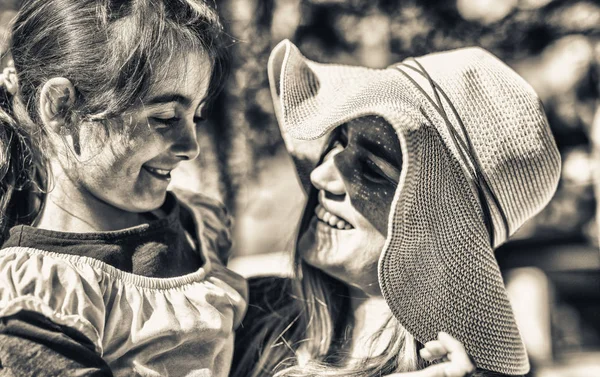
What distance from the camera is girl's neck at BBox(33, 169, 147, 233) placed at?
4.19 feet

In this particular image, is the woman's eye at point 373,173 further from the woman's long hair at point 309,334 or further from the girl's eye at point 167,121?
the girl's eye at point 167,121

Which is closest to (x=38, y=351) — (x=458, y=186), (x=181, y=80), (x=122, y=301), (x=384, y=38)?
(x=122, y=301)

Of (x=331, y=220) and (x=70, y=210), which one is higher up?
(x=70, y=210)

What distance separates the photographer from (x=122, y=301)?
1208 millimetres

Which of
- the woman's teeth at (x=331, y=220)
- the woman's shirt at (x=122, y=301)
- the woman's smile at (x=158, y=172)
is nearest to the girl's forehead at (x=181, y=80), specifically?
the woman's smile at (x=158, y=172)

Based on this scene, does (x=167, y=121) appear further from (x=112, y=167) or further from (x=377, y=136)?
→ (x=377, y=136)

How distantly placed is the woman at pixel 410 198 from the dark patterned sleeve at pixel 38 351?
1.56ft

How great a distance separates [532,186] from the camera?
1.35 metres

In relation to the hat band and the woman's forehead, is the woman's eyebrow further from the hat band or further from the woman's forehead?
the hat band

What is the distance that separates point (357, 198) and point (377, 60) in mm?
1040

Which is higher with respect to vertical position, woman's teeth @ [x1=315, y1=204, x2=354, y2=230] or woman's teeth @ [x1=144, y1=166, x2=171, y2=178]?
woman's teeth @ [x1=144, y1=166, x2=171, y2=178]

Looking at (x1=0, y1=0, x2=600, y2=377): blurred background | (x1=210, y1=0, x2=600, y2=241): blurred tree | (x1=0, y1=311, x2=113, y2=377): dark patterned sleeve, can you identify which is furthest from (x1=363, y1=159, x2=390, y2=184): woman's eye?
(x1=210, y1=0, x2=600, y2=241): blurred tree

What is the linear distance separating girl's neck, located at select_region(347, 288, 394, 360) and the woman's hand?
0.27m

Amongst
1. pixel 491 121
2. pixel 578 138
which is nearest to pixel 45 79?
pixel 491 121
